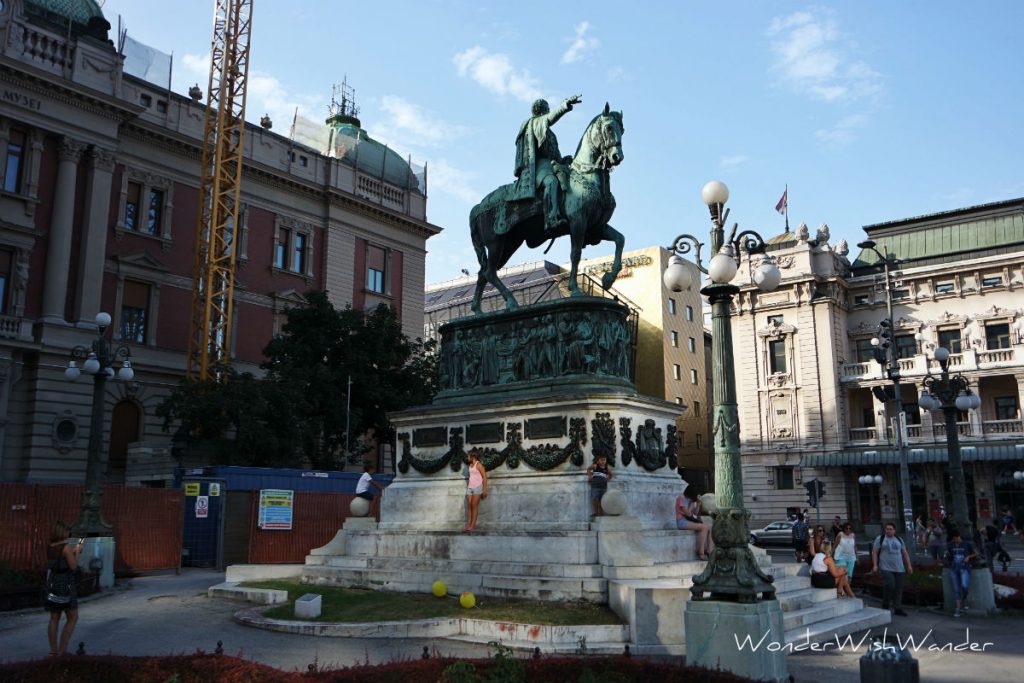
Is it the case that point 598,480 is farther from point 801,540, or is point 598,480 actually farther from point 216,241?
point 216,241

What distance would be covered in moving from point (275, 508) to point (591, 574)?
14449mm

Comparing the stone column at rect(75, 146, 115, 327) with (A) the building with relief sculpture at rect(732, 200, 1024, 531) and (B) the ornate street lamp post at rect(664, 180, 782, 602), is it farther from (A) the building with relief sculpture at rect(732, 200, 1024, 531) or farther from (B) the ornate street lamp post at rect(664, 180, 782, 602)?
(A) the building with relief sculpture at rect(732, 200, 1024, 531)

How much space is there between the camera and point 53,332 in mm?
35594

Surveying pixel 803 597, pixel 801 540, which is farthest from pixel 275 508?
pixel 803 597

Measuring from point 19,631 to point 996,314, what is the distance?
52636 millimetres

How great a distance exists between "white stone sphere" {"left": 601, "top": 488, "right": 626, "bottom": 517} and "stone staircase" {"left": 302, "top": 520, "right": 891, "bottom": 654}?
0.26m

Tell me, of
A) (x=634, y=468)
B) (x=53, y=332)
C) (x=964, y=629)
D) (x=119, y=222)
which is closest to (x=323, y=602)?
(x=634, y=468)

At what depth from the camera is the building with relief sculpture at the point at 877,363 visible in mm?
50219

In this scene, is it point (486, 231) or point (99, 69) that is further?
point (99, 69)

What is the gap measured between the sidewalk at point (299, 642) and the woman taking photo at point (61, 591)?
0.38m

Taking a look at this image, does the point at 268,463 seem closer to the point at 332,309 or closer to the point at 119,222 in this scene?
the point at 332,309

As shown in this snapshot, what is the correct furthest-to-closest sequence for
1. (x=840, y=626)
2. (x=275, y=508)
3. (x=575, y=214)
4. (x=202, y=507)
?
1. (x=202, y=507)
2. (x=275, y=508)
3. (x=575, y=214)
4. (x=840, y=626)

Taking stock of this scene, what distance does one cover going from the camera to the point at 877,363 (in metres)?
53.1

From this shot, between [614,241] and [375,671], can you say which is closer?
[375,671]
